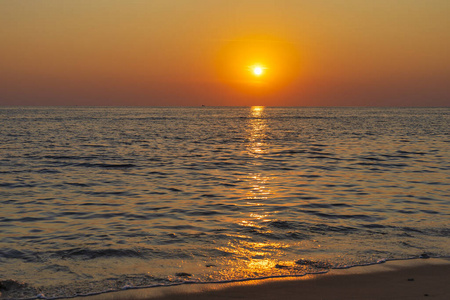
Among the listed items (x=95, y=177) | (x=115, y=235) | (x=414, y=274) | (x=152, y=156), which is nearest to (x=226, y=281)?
(x=414, y=274)

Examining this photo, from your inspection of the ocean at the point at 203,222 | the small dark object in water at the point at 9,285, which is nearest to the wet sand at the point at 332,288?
the ocean at the point at 203,222

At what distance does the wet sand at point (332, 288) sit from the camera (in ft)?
23.0

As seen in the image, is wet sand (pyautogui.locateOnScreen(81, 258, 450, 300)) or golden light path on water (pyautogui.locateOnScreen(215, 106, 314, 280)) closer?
wet sand (pyautogui.locateOnScreen(81, 258, 450, 300))

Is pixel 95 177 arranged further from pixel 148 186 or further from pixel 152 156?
pixel 152 156

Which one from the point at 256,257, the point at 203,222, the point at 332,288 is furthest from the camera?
the point at 203,222

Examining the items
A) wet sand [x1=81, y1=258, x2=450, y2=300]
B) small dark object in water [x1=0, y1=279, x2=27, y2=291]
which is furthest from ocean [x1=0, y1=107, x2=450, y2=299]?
wet sand [x1=81, y1=258, x2=450, y2=300]

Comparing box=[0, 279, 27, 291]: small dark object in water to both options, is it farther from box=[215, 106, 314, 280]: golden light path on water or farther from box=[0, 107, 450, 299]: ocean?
box=[215, 106, 314, 280]: golden light path on water

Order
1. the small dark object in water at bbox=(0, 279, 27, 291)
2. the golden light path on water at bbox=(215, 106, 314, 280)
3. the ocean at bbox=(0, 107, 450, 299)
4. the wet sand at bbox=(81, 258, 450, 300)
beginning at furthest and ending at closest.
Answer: the ocean at bbox=(0, 107, 450, 299) < the golden light path on water at bbox=(215, 106, 314, 280) < the small dark object in water at bbox=(0, 279, 27, 291) < the wet sand at bbox=(81, 258, 450, 300)

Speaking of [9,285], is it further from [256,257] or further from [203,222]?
[203,222]

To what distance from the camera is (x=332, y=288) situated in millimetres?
7328

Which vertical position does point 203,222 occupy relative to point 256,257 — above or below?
below

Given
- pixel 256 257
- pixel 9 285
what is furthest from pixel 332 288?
pixel 9 285

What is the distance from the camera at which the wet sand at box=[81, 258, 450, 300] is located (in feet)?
23.0

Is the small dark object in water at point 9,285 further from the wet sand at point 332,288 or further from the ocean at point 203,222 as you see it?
the wet sand at point 332,288
